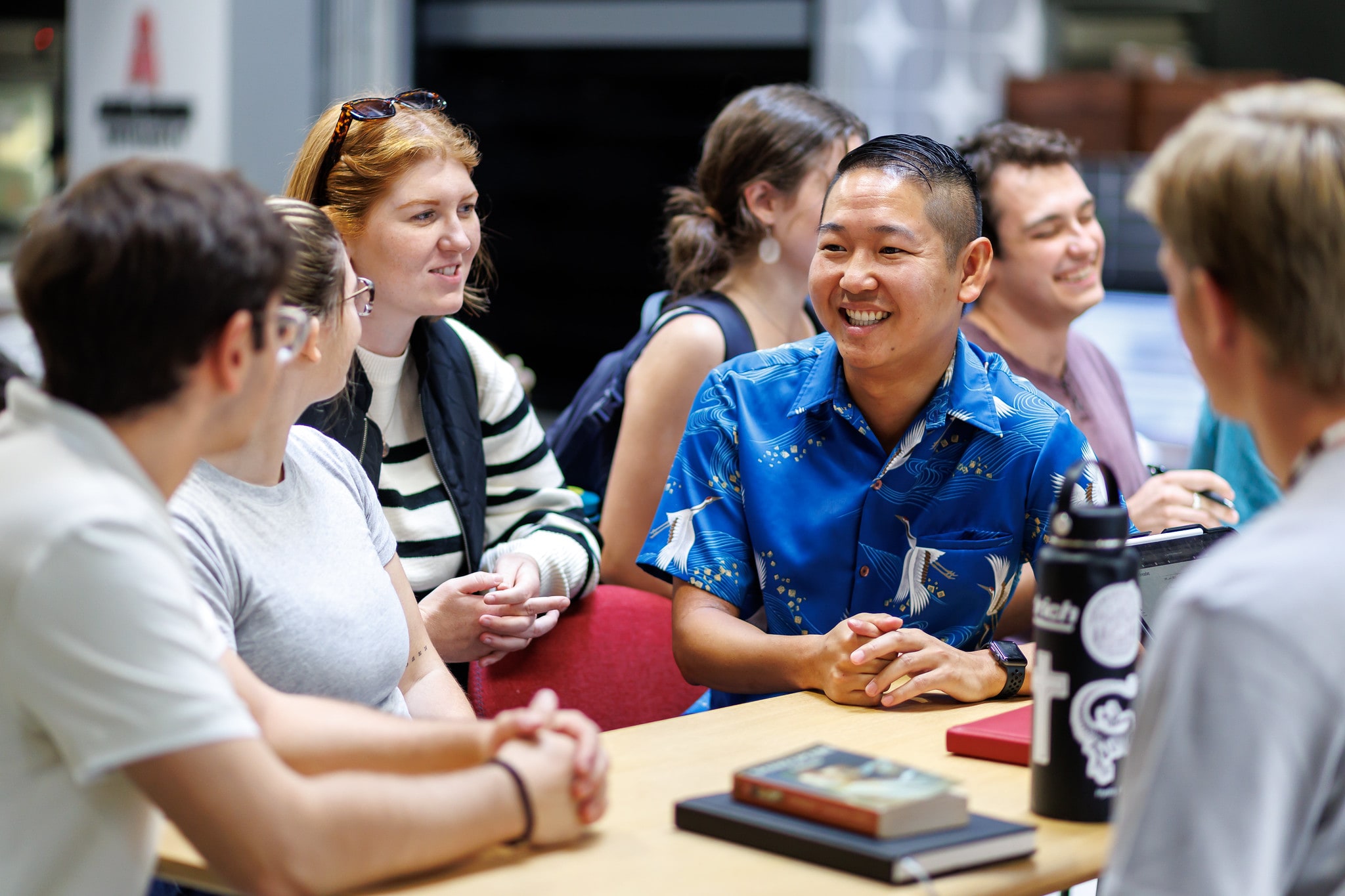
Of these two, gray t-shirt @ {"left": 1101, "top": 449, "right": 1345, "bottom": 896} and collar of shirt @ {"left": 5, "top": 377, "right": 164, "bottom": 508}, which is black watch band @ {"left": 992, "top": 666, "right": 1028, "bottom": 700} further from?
collar of shirt @ {"left": 5, "top": 377, "right": 164, "bottom": 508}

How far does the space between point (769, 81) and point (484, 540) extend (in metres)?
3.96

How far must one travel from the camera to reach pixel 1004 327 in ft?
10.2

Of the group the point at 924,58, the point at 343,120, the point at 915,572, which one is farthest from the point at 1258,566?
the point at 924,58

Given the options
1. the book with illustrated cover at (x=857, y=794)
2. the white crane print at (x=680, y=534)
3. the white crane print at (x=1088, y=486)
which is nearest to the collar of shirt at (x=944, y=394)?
the white crane print at (x=1088, y=486)

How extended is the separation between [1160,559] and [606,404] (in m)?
1.35

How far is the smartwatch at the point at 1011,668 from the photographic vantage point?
1.80 meters

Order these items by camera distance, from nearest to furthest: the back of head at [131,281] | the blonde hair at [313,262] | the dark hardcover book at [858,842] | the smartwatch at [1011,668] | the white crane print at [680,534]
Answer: the back of head at [131,281], the dark hardcover book at [858,842], the blonde hair at [313,262], the smartwatch at [1011,668], the white crane print at [680,534]

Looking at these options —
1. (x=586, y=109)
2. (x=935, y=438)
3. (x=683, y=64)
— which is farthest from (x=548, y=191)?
(x=935, y=438)

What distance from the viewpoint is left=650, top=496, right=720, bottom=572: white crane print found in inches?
81.0

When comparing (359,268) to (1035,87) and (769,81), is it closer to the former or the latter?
(769,81)

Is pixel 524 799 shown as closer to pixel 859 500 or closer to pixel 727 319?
pixel 859 500

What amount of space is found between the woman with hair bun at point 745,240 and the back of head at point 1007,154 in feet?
0.96

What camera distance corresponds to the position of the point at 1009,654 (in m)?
1.81

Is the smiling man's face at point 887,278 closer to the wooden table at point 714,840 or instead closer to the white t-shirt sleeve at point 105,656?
the wooden table at point 714,840
